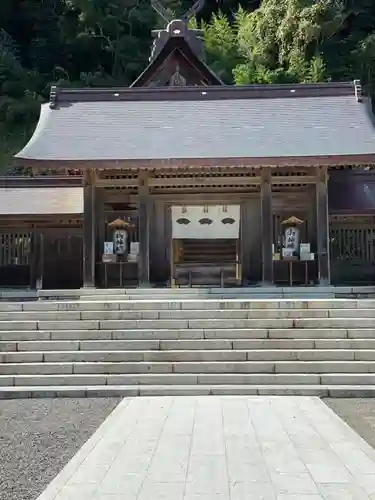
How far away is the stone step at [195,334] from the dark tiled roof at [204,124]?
15.6 feet

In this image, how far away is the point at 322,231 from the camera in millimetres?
12570

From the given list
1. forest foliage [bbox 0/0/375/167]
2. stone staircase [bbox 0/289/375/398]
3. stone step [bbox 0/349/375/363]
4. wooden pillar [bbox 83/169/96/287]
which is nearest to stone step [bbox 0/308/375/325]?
stone staircase [bbox 0/289/375/398]

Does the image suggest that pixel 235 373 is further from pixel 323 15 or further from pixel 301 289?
pixel 323 15

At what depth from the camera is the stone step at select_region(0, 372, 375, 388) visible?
753 centimetres

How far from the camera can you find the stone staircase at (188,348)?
753cm

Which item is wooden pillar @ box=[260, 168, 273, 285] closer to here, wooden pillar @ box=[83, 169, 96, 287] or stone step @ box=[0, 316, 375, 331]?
stone step @ box=[0, 316, 375, 331]

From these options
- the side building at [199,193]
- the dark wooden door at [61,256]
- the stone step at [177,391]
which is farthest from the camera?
the dark wooden door at [61,256]

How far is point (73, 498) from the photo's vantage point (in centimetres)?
367

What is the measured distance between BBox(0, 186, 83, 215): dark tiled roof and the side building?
3.0 inches

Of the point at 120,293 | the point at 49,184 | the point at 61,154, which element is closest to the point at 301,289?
the point at 120,293

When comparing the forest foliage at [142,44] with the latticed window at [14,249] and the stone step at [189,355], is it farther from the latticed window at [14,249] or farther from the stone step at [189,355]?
the stone step at [189,355]

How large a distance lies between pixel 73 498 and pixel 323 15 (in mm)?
28967

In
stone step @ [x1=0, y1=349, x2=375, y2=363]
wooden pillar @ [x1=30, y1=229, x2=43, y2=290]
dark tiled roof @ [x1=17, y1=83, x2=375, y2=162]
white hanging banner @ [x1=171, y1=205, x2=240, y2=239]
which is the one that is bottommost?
stone step @ [x1=0, y1=349, x2=375, y2=363]

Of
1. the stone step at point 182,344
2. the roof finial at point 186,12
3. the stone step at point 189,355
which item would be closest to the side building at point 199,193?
the stone step at point 182,344
